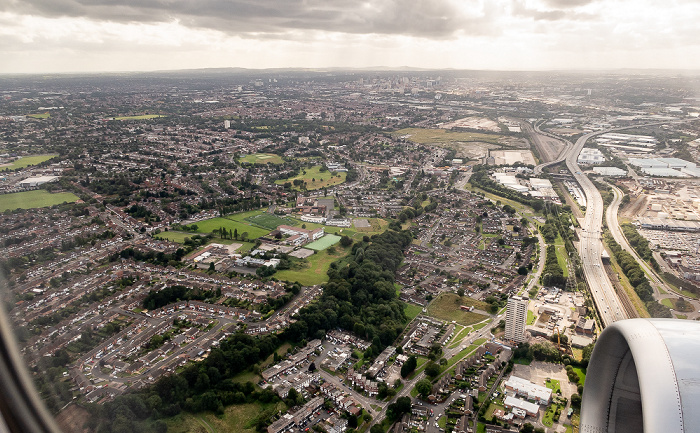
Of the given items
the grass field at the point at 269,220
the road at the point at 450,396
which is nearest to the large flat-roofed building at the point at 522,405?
the road at the point at 450,396

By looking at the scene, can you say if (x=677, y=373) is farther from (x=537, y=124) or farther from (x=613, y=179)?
(x=537, y=124)

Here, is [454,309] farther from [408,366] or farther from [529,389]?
[529,389]

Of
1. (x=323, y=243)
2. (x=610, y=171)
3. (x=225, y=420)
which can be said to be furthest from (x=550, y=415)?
(x=610, y=171)

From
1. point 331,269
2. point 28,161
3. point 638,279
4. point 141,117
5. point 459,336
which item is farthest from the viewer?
point 141,117

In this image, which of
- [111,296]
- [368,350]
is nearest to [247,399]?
[368,350]

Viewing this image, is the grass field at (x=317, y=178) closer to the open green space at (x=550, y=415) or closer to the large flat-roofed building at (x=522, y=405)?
the large flat-roofed building at (x=522, y=405)

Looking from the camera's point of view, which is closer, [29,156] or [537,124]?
[29,156]
